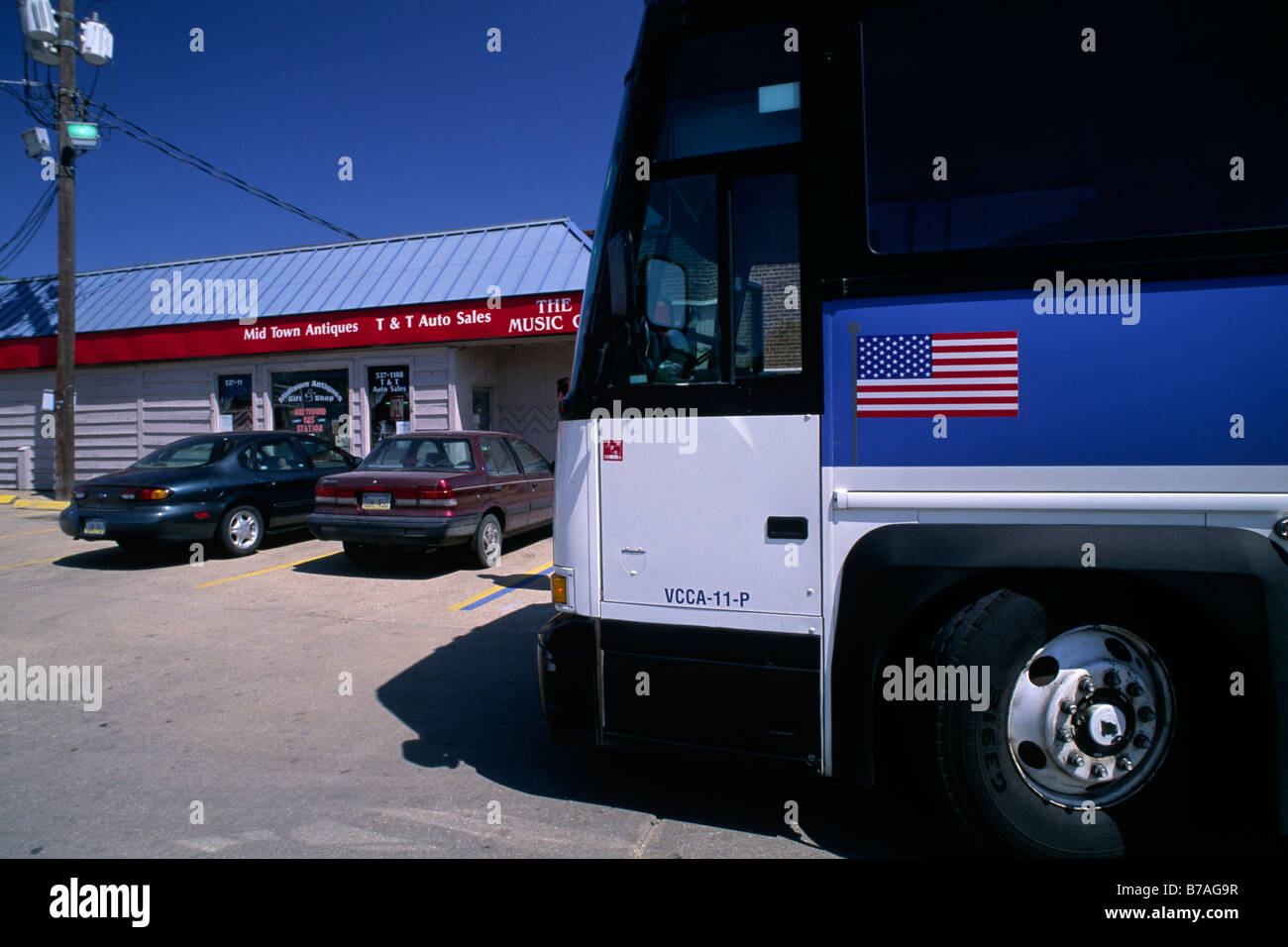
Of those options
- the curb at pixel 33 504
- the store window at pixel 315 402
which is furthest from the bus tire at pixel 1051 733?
the curb at pixel 33 504

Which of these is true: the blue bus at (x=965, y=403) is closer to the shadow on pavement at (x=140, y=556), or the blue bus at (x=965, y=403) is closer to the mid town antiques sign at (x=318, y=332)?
the shadow on pavement at (x=140, y=556)

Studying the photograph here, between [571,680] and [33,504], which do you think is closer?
[571,680]

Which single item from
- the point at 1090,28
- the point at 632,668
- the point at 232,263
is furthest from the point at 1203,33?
the point at 232,263

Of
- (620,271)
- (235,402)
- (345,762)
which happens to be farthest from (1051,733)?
(235,402)

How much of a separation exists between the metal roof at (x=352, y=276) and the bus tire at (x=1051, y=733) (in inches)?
432

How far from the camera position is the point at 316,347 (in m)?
15.0

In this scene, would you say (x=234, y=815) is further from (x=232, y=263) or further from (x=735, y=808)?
(x=232, y=263)

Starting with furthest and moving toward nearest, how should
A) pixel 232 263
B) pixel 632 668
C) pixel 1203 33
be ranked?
1. pixel 232 263
2. pixel 632 668
3. pixel 1203 33

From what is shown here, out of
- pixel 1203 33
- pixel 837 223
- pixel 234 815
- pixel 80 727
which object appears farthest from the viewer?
pixel 80 727

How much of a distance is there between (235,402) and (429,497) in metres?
10.6

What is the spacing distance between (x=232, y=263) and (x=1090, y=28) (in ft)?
62.0

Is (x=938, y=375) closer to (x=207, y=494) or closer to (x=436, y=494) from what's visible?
(x=436, y=494)

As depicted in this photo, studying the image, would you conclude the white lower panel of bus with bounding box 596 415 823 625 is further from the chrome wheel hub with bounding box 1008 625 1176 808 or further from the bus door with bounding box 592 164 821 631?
the chrome wheel hub with bounding box 1008 625 1176 808

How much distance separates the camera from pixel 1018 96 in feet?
9.11
